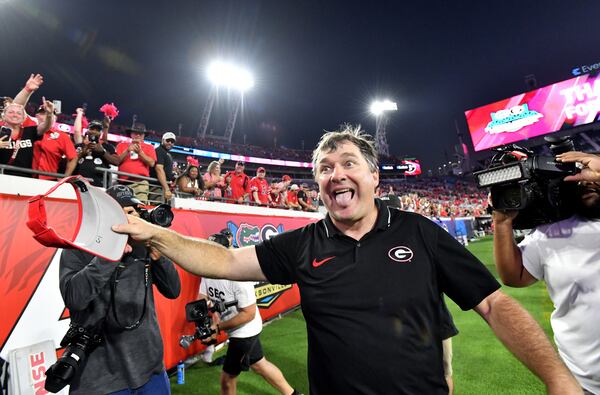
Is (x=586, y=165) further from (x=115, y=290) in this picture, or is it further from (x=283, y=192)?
(x=283, y=192)

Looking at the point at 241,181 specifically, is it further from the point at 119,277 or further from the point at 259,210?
the point at 119,277

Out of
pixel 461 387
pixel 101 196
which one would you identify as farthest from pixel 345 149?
pixel 461 387

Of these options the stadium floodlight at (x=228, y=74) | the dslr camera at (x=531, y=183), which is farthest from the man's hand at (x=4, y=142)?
the stadium floodlight at (x=228, y=74)

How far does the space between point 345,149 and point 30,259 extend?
12.5 ft

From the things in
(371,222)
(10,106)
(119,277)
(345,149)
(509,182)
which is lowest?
(119,277)

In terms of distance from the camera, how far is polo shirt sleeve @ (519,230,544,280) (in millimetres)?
2209

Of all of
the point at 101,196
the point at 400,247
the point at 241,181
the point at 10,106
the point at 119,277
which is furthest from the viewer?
the point at 241,181

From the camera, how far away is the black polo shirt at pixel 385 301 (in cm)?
152

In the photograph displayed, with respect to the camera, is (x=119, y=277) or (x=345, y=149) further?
(x=119, y=277)

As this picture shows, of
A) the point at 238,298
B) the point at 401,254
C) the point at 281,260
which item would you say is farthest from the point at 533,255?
the point at 238,298

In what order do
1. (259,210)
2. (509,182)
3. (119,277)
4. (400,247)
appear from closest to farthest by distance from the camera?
(400,247), (509,182), (119,277), (259,210)

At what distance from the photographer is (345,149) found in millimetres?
2025

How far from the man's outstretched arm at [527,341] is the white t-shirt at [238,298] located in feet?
9.81

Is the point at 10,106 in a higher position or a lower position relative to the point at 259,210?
higher
